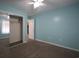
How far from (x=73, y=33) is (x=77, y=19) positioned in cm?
71

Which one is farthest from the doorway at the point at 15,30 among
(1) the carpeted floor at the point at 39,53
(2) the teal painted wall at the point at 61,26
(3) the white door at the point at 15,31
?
(2) the teal painted wall at the point at 61,26

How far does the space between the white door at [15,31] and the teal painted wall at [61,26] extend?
1.68m

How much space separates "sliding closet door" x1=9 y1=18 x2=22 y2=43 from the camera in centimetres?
380

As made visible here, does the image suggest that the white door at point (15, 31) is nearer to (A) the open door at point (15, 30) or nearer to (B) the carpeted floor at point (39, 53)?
(A) the open door at point (15, 30)

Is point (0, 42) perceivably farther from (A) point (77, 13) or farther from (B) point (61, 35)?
(A) point (77, 13)

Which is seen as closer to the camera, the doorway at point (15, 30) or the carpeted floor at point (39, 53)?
the carpeted floor at point (39, 53)

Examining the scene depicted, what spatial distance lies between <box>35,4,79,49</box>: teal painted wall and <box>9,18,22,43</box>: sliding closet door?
166 centimetres

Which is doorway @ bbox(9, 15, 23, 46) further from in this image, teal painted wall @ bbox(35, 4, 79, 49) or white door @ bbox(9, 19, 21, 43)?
teal painted wall @ bbox(35, 4, 79, 49)

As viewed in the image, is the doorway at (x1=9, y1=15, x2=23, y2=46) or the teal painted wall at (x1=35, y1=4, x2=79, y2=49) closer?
the teal painted wall at (x1=35, y1=4, x2=79, y2=49)

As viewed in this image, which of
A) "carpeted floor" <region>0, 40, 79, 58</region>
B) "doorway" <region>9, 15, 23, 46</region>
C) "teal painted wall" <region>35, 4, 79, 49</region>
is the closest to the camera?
"carpeted floor" <region>0, 40, 79, 58</region>

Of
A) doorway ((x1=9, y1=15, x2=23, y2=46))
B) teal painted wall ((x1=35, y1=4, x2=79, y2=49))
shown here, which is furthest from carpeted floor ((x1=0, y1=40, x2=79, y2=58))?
doorway ((x1=9, y1=15, x2=23, y2=46))

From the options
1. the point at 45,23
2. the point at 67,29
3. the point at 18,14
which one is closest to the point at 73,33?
the point at 67,29

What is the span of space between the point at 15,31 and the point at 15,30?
2.5 inches

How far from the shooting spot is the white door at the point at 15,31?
3814 mm
